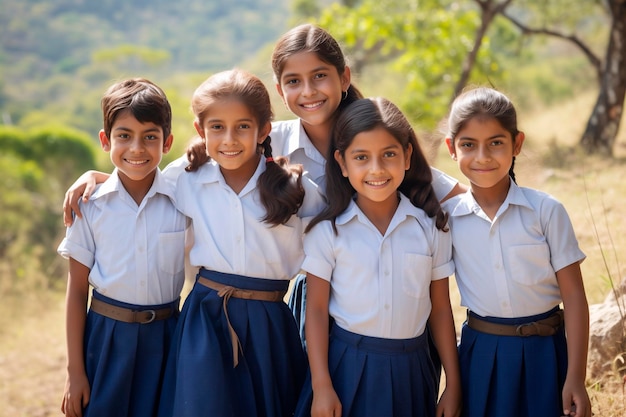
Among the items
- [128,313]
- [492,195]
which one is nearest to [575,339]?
[492,195]

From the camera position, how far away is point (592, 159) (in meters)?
6.57

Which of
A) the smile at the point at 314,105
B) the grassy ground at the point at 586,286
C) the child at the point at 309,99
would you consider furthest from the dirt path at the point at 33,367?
the smile at the point at 314,105

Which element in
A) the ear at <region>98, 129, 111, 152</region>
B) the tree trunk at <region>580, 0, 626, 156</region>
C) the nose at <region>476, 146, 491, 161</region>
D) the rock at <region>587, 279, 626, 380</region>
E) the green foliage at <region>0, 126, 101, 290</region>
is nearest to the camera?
the nose at <region>476, 146, 491, 161</region>

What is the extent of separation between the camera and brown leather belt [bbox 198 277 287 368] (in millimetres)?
2307

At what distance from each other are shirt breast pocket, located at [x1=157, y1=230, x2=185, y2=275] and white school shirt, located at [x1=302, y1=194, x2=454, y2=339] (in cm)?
44

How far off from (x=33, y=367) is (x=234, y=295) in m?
3.32

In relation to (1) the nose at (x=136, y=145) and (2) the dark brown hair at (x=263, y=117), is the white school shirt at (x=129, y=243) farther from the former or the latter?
(2) the dark brown hair at (x=263, y=117)

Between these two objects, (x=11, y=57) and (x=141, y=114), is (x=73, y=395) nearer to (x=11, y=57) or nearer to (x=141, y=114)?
(x=141, y=114)

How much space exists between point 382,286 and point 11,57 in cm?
4314

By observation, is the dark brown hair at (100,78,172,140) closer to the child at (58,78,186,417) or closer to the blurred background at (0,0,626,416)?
the child at (58,78,186,417)

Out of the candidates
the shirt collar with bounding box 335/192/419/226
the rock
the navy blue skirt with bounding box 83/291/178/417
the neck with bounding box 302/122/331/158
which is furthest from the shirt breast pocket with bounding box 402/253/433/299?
the rock

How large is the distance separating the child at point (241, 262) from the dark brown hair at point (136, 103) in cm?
13

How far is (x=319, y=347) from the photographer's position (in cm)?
226

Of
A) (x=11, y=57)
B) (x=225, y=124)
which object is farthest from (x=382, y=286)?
(x=11, y=57)
